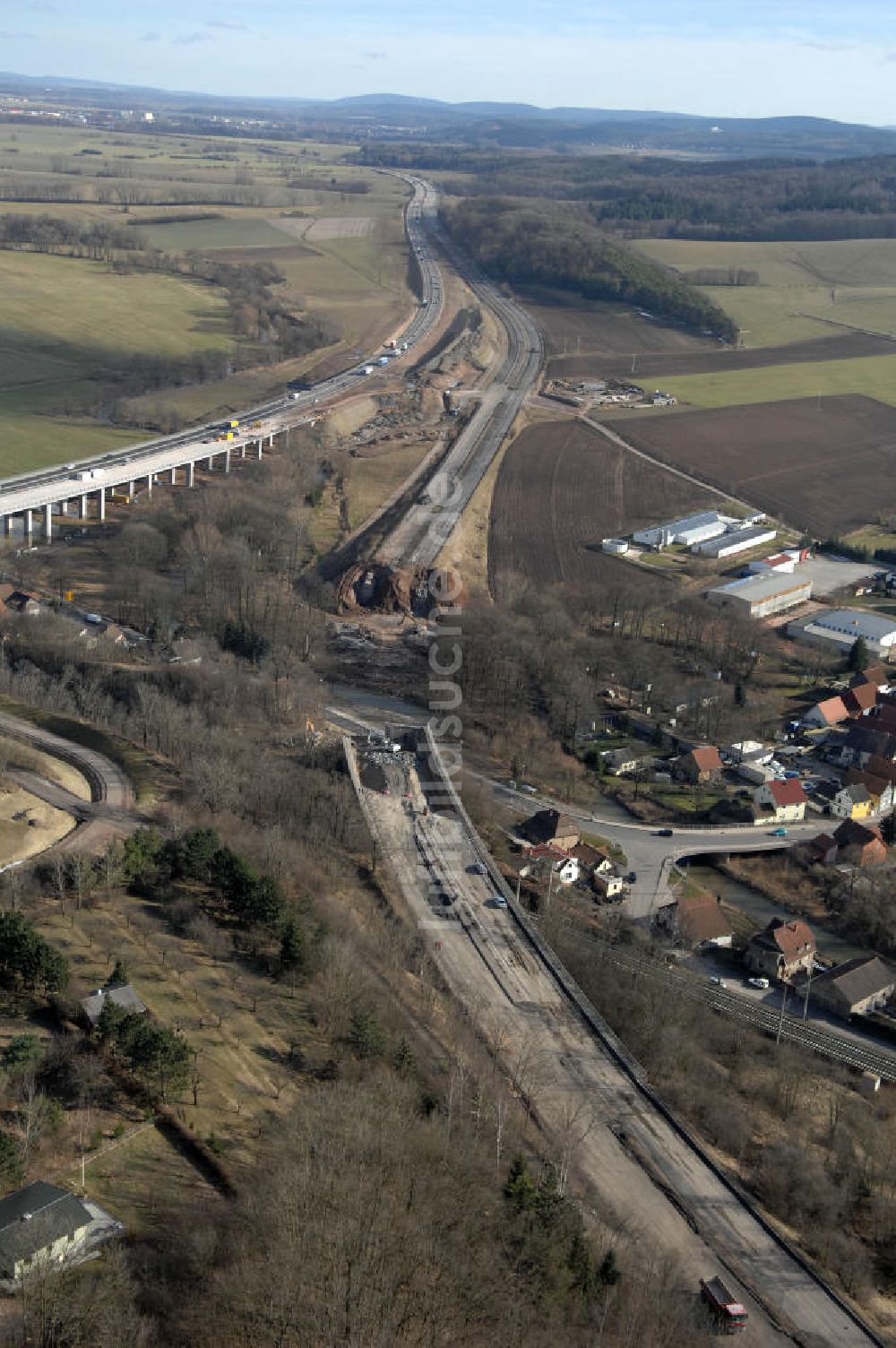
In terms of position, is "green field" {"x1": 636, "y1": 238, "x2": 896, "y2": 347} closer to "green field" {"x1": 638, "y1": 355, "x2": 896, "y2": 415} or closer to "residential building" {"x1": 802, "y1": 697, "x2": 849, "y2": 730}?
"green field" {"x1": 638, "y1": 355, "x2": 896, "y2": 415}

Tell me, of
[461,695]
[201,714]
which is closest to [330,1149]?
[201,714]

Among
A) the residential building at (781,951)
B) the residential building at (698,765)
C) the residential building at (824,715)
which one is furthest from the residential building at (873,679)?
the residential building at (781,951)

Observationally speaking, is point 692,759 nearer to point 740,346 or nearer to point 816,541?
Result: point 816,541

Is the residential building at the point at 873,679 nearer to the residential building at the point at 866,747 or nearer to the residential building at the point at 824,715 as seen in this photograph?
the residential building at the point at 824,715

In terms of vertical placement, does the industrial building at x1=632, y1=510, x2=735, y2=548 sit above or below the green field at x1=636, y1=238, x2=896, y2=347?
below

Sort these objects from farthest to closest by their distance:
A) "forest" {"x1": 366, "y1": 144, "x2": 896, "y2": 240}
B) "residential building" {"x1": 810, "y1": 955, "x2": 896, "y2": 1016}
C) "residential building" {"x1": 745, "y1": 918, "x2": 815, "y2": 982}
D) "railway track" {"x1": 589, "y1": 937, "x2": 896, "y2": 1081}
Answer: "forest" {"x1": 366, "y1": 144, "x2": 896, "y2": 240} < "residential building" {"x1": 745, "y1": 918, "x2": 815, "y2": 982} < "residential building" {"x1": 810, "y1": 955, "x2": 896, "y2": 1016} < "railway track" {"x1": 589, "y1": 937, "x2": 896, "y2": 1081}

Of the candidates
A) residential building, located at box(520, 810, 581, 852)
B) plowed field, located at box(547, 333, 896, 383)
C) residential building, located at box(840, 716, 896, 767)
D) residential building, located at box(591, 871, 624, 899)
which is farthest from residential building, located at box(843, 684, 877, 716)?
plowed field, located at box(547, 333, 896, 383)
